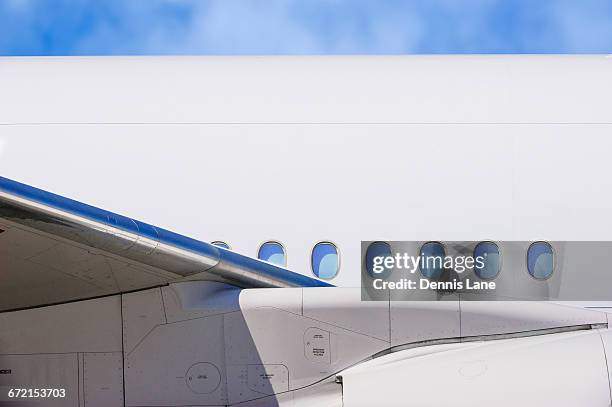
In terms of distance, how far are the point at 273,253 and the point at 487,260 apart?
5.86 feet

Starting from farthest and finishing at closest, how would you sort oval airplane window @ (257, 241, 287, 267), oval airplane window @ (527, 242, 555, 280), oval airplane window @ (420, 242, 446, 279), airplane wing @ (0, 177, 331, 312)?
1. oval airplane window @ (257, 241, 287, 267)
2. oval airplane window @ (527, 242, 555, 280)
3. oval airplane window @ (420, 242, 446, 279)
4. airplane wing @ (0, 177, 331, 312)

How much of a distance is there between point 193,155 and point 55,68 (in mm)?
1704

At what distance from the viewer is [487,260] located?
8.12 meters

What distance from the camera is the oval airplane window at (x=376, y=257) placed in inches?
318

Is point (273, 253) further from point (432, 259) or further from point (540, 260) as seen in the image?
point (540, 260)

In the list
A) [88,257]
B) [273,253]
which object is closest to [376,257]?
[273,253]

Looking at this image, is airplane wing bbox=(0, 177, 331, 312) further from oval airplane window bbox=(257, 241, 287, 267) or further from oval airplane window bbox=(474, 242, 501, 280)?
oval airplane window bbox=(474, 242, 501, 280)

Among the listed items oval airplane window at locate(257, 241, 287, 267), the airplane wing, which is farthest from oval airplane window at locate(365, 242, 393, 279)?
oval airplane window at locate(257, 241, 287, 267)

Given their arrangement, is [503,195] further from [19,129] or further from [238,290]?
[19,129]

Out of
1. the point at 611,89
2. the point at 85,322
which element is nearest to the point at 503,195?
the point at 611,89

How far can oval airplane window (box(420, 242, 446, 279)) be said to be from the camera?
7.97 meters

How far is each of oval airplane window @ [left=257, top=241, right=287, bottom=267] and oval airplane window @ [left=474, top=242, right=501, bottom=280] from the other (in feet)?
5.26

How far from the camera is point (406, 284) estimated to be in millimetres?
7922

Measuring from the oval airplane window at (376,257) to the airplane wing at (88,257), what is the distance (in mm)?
465
